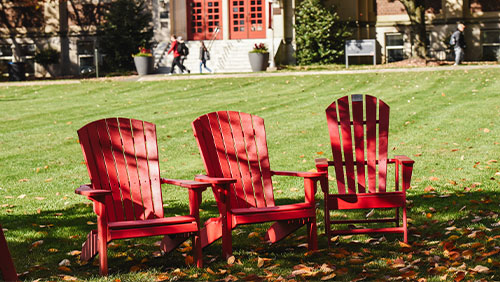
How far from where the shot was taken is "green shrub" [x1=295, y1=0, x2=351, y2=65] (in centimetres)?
2777

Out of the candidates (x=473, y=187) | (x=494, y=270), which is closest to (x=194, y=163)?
(x=473, y=187)

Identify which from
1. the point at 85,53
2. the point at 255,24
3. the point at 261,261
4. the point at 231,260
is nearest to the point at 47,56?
the point at 85,53

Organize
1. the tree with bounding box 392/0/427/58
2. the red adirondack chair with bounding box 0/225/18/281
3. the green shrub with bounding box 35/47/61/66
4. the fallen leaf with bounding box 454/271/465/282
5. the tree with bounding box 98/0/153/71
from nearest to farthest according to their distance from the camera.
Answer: the red adirondack chair with bounding box 0/225/18/281, the fallen leaf with bounding box 454/271/465/282, the tree with bounding box 392/0/427/58, the tree with bounding box 98/0/153/71, the green shrub with bounding box 35/47/61/66

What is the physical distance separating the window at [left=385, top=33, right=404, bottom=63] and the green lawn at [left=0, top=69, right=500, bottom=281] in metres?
10.2

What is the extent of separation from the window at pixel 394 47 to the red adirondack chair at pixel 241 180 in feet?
84.6

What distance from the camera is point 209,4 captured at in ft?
101

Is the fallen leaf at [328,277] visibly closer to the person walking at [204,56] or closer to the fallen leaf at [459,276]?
the fallen leaf at [459,276]

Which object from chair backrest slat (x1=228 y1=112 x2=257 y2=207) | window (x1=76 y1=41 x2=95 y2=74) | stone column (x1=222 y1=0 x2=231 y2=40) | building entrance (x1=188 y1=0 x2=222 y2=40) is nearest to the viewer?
chair backrest slat (x1=228 y1=112 x2=257 y2=207)

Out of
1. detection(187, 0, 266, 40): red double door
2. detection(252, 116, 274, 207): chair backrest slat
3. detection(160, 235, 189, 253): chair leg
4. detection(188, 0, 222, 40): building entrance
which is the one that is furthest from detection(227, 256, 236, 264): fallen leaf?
detection(188, 0, 222, 40): building entrance

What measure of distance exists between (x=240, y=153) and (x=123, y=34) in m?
24.9

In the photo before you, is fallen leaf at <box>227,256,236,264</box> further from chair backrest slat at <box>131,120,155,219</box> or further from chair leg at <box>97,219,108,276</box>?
chair leg at <box>97,219,108,276</box>

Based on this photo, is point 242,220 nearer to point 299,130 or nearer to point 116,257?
point 116,257

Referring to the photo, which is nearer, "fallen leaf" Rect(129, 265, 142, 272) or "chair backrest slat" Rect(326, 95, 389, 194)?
"fallen leaf" Rect(129, 265, 142, 272)

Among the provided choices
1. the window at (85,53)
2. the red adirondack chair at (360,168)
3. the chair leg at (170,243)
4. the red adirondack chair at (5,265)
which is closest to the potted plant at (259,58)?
the window at (85,53)
